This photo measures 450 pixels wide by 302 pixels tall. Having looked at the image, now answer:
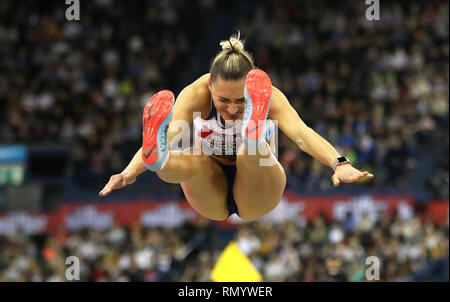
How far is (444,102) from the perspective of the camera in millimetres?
12016

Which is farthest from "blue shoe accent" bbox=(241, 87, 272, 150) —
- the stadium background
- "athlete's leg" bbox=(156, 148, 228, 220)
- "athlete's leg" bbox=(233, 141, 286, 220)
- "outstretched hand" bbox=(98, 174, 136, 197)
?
the stadium background

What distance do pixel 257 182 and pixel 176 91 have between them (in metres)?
9.21

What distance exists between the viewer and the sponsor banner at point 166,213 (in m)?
11.0

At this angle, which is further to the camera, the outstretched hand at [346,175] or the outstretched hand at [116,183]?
the outstretched hand at [116,183]

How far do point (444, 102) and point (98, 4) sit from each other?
310 inches

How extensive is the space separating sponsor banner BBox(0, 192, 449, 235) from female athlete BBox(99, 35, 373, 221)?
602 centimetres

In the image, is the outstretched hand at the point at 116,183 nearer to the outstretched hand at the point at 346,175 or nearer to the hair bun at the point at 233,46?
the hair bun at the point at 233,46

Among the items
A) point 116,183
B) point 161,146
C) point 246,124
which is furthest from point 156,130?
point 246,124

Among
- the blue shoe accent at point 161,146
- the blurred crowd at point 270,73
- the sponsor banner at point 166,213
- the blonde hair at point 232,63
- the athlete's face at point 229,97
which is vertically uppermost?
the blurred crowd at point 270,73

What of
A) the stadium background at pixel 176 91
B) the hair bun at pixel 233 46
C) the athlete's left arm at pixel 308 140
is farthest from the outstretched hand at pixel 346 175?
the stadium background at pixel 176 91

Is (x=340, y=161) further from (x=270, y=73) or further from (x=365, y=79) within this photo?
(x=365, y=79)

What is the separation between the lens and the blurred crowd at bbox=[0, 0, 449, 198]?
11.7 meters

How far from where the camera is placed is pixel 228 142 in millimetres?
4773

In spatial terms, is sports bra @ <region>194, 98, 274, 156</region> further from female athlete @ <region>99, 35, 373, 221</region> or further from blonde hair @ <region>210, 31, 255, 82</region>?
blonde hair @ <region>210, 31, 255, 82</region>
